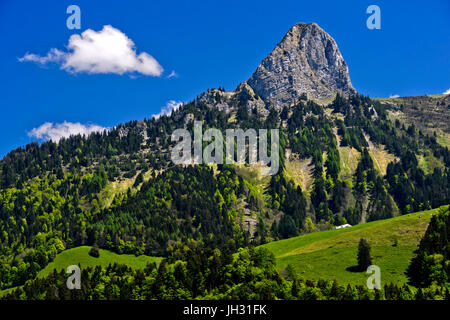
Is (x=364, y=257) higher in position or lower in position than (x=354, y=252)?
lower

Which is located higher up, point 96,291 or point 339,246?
point 339,246

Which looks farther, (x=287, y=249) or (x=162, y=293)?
(x=287, y=249)

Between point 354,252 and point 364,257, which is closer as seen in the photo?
point 364,257

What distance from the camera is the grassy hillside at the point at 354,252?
12019 cm

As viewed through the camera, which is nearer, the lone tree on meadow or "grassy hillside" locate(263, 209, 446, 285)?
"grassy hillside" locate(263, 209, 446, 285)

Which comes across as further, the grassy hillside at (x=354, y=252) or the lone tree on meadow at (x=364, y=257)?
the lone tree on meadow at (x=364, y=257)

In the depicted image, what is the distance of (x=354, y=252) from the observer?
5674 inches

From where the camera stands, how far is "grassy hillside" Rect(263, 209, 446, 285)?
120194 mm
